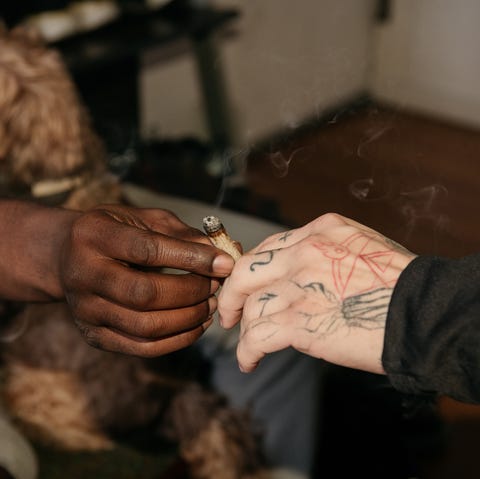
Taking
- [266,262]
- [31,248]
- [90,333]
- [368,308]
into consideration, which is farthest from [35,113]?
[368,308]

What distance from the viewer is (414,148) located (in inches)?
37.1

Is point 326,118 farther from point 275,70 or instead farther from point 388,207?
point 275,70

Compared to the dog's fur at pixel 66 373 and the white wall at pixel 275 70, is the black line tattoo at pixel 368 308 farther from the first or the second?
the dog's fur at pixel 66 373

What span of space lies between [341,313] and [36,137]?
2.79 ft

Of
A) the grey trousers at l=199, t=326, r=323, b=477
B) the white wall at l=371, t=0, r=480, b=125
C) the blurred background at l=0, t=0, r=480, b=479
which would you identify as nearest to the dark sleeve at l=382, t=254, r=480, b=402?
the blurred background at l=0, t=0, r=480, b=479

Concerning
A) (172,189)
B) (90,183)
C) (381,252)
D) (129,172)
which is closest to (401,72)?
(381,252)

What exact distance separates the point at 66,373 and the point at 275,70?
42.7 inches

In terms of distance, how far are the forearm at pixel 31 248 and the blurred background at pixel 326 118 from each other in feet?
1.22

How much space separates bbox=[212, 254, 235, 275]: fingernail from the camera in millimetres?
672

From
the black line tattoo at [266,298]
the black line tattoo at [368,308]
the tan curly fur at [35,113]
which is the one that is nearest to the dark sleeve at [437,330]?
the black line tattoo at [368,308]

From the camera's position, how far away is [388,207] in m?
0.94

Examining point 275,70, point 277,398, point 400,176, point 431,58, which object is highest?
point 431,58

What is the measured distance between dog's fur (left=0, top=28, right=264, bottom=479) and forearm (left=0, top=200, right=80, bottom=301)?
0.89 ft

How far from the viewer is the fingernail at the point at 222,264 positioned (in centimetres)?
67
